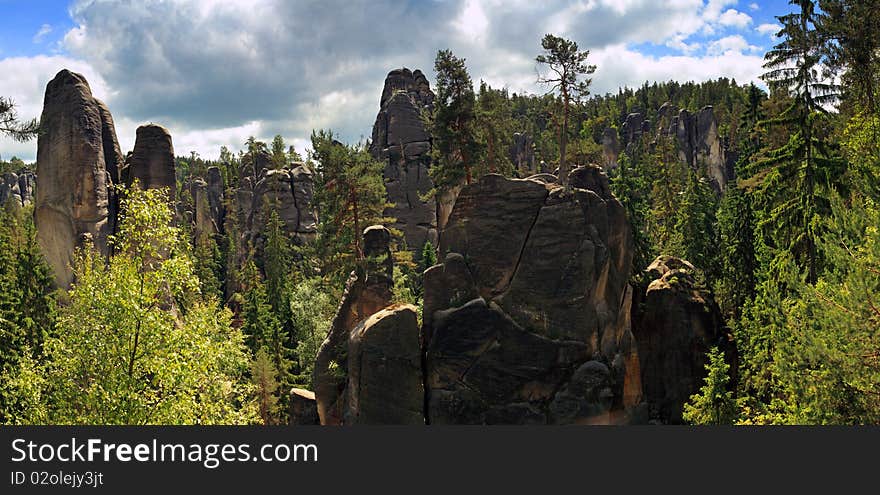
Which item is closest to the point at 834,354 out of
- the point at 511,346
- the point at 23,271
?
the point at 511,346

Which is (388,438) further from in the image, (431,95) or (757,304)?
(431,95)

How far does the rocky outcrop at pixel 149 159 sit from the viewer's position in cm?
3641

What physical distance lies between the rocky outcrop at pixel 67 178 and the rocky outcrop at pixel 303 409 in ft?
49.9

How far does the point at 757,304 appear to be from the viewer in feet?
74.2

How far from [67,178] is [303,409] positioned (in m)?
19.2

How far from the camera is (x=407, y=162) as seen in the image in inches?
2616

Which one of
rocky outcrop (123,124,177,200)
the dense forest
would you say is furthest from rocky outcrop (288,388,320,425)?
rocky outcrop (123,124,177,200)

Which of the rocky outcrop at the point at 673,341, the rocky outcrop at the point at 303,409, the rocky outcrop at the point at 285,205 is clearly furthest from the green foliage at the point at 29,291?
the rocky outcrop at the point at 285,205

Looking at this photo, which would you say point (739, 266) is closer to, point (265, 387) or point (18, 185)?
point (265, 387)

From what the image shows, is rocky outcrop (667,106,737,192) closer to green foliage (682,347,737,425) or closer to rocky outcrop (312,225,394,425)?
Result: rocky outcrop (312,225,394,425)

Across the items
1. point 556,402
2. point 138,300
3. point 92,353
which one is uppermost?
point 138,300

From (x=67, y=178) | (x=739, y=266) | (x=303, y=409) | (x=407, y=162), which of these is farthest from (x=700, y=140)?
(x=67, y=178)

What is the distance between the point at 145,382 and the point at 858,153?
80.3 ft

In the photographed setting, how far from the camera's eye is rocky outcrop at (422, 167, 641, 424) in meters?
23.3
